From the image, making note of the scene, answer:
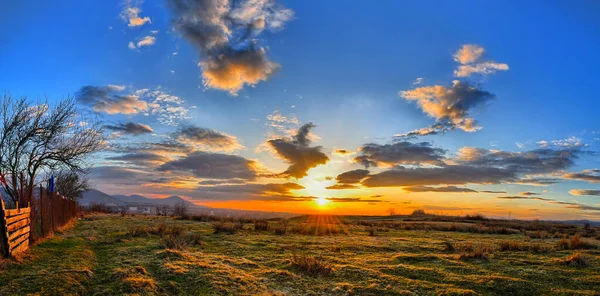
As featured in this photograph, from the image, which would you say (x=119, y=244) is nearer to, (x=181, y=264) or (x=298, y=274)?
(x=181, y=264)

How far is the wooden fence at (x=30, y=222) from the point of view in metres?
11.6

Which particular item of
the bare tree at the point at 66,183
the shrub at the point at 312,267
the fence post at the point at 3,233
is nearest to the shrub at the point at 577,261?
the shrub at the point at 312,267

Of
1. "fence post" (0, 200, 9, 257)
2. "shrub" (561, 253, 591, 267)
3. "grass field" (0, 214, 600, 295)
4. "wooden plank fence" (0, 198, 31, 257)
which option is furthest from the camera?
"shrub" (561, 253, 591, 267)

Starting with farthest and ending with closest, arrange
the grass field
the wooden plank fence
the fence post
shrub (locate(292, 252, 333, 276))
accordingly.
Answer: the wooden plank fence < the fence post < shrub (locate(292, 252, 333, 276)) < the grass field

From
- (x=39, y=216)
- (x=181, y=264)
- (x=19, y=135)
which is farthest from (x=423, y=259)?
(x=19, y=135)

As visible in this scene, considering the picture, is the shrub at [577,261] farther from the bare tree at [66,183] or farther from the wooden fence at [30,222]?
the bare tree at [66,183]

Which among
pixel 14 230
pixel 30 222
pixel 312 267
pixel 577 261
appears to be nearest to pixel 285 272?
pixel 312 267

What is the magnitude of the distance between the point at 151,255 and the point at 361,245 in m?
9.98

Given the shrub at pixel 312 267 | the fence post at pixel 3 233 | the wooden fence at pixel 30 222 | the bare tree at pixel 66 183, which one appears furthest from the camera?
the bare tree at pixel 66 183

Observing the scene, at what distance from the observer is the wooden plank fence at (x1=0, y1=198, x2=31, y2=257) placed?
1146 cm

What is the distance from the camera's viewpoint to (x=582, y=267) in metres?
11.7

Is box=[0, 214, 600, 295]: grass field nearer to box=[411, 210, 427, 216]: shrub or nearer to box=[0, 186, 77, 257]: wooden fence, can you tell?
box=[0, 186, 77, 257]: wooden fence

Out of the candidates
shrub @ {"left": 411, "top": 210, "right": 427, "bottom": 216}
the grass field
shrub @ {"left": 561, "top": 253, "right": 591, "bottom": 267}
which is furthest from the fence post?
shrub @ {"left": 411, "top": 210, "right": 427, "bottom": 216}

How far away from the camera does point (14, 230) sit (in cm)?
1246
